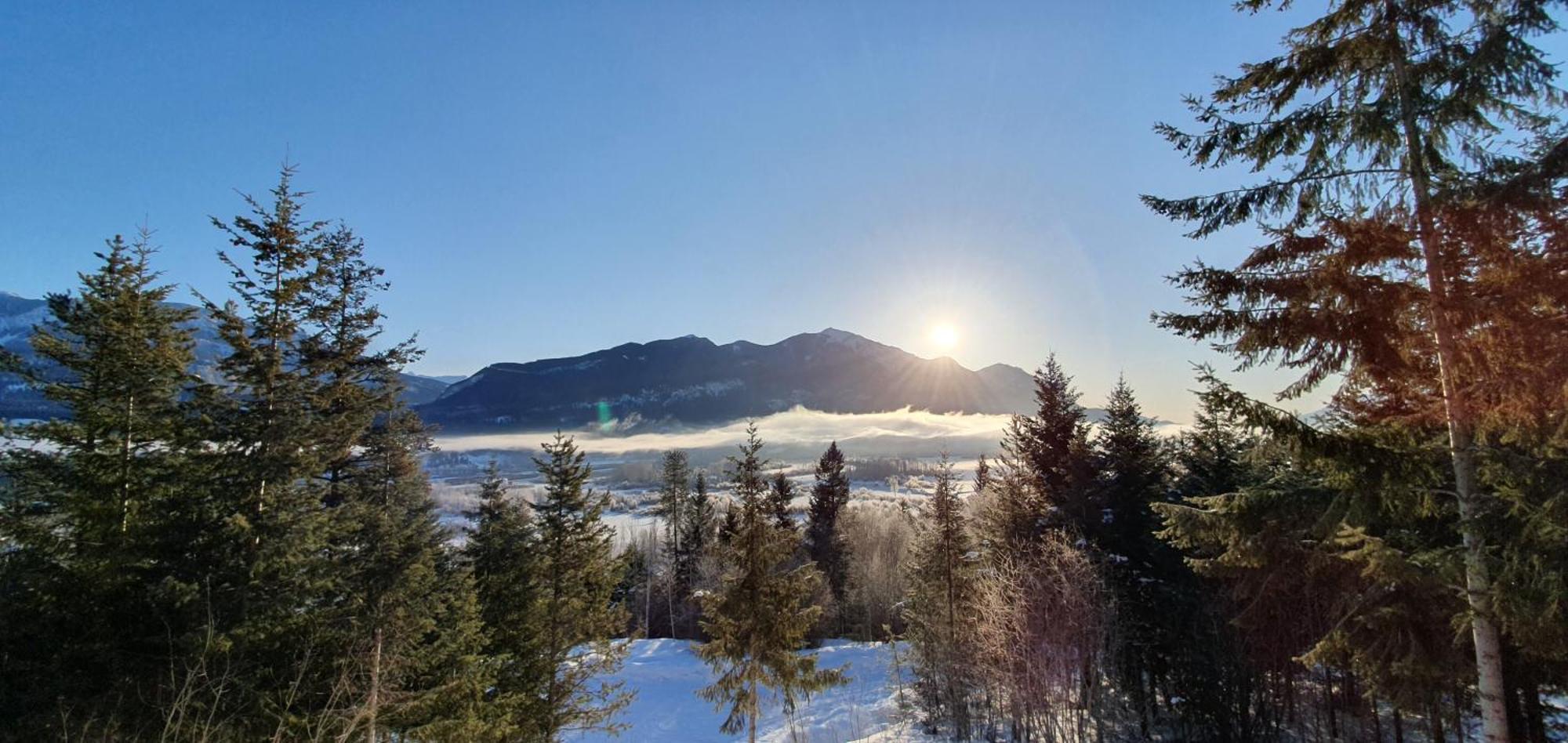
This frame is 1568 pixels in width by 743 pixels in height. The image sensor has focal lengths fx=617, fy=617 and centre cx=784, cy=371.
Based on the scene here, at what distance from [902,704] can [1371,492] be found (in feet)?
70.6

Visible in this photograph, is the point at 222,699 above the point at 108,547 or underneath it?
underneath

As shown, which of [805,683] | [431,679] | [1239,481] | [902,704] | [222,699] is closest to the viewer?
[222,699]

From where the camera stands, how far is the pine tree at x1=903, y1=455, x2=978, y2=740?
2162 centimetres

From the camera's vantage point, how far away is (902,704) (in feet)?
81.7

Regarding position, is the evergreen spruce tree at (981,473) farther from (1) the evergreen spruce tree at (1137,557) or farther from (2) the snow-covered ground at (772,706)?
(1) the evergreen spruce tree at (1137,557)

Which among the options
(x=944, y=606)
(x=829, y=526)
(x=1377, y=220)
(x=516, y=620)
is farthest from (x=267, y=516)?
(x=829, y=526)

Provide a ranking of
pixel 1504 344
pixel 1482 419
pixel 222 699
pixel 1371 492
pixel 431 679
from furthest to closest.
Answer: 1. pixel 431 679
2. pixel 222 699
3. pixel 1371 492
4. pixel 1482 419
5. pixel 1504 344

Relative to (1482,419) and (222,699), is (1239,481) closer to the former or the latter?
(1482,419)

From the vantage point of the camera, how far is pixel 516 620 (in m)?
18.0

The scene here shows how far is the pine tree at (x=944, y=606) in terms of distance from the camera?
851 inches

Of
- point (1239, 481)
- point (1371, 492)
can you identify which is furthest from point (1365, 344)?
point (1239, 481)

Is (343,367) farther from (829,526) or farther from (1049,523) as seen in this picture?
(829,526)

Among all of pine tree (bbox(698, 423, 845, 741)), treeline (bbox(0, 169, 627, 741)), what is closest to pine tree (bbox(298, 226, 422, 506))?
treeline (bbox(0, 169, 627, 741))

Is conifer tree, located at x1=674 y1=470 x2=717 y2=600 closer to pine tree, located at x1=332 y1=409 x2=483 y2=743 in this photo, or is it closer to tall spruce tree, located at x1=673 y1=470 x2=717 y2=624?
tall spruce tree, located at x1=673 y1=470 x2=717 y2=624
